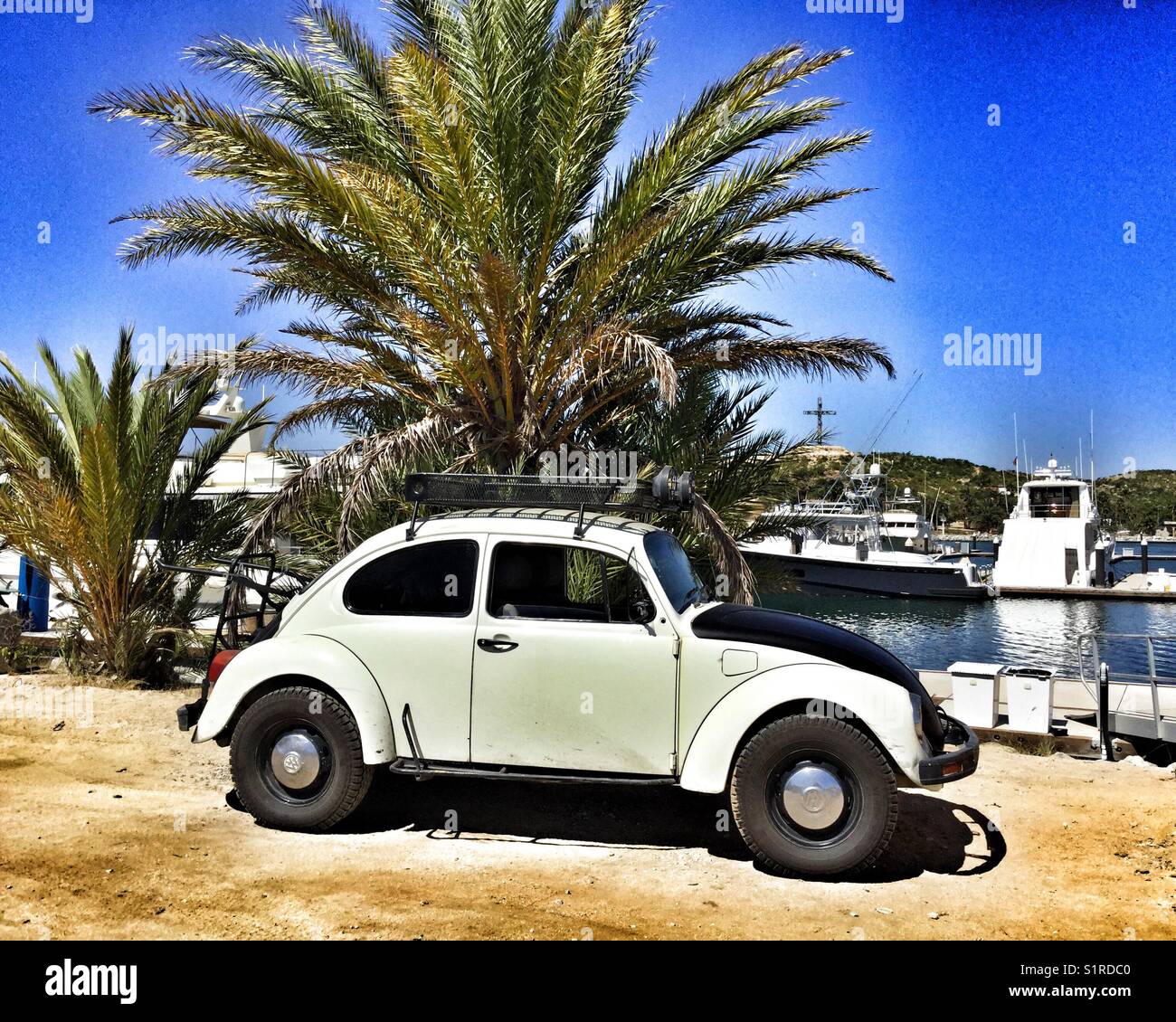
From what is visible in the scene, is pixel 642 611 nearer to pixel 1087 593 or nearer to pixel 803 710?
pixel 803 710

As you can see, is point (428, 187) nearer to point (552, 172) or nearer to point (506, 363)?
point (552, 172)

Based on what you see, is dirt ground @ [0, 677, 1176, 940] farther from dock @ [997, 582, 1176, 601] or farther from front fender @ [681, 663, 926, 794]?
dock @ [997, 582, 1176, 601]

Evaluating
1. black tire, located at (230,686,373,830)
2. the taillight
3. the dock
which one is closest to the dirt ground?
black tire, located at (230,686,373,830)

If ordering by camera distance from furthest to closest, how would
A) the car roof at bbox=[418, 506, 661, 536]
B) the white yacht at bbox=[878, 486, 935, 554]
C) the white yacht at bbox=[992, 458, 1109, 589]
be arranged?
the white yacht at bbox=[878, 486, 935, 554], the white yacht at bbox=[992, 458, 1109, 589], the car roof at bbox=[418, 506, 661, 536]

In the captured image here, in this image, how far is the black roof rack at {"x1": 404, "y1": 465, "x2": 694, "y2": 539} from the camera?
557cm

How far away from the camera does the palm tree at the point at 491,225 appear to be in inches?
318

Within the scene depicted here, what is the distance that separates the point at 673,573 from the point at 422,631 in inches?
63.2

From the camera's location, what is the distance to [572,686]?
5.05 m

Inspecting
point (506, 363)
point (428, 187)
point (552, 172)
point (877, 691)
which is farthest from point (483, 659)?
point (428, 187)

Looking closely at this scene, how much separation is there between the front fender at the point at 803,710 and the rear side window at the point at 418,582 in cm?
163

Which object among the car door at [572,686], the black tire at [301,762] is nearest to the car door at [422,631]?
the car door at [572,686]

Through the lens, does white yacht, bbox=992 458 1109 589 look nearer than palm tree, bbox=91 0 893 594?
No

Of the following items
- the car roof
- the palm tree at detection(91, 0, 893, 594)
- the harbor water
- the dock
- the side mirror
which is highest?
the palm tree at detection(91, 0, 893, 594)

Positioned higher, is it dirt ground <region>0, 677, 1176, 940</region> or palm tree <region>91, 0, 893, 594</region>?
palm tree <region>91, 0, 893, 594</region>
